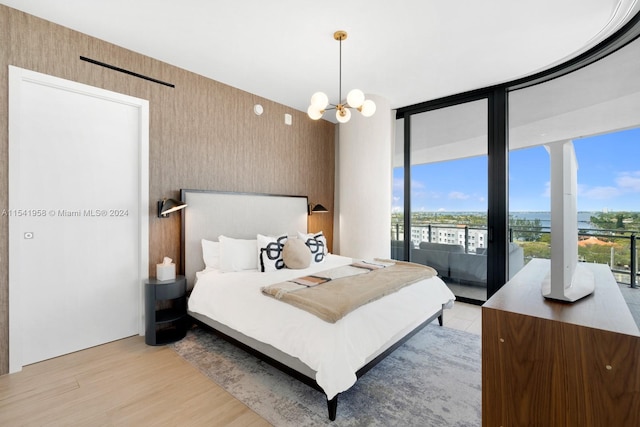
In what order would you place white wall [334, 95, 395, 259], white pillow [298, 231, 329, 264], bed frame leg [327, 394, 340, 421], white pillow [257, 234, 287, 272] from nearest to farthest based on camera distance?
bed frame leg [327, 394, 340, 421], white pillow [257, 234, 287, 272], white pillow [298, 231, 329, 264], white wall [334, 95, 395, 259]

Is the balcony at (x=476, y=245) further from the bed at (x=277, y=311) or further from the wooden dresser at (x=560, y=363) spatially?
the wooden dresser at (x=560, y=363)

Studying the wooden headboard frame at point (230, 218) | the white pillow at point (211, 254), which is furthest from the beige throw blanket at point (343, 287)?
the wooden headboard frame at point (230, 218)

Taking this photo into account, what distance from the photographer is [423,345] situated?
9.47 ft

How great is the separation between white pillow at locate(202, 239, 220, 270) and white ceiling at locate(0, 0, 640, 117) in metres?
1.99

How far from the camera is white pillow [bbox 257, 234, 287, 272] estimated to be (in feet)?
10.4

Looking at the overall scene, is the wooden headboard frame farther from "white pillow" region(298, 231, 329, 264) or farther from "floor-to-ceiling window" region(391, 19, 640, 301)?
"floor-to-ceiling window" region(391, 19, 640, 301)

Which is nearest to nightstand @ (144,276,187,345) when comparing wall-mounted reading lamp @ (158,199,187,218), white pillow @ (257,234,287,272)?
wall-mounted reading lamp @ (158,199,187,218)

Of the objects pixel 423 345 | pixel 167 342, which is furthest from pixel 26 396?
pixel 423 345

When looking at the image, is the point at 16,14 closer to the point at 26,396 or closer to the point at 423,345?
the point at 26,396

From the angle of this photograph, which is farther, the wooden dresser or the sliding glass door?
the sliding glass door

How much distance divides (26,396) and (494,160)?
512 centimetres

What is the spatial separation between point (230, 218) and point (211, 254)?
21.3 inches

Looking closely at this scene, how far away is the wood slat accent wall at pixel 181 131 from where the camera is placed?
2396 millimetres

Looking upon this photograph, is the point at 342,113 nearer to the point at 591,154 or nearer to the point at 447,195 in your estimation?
the point at 447,195
